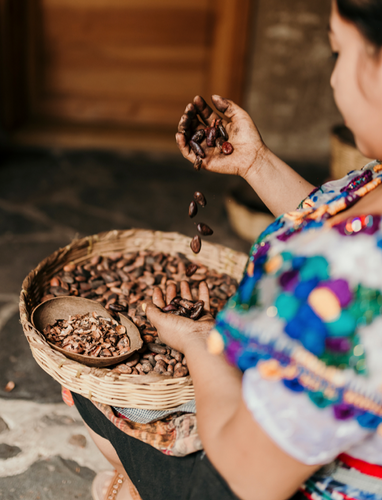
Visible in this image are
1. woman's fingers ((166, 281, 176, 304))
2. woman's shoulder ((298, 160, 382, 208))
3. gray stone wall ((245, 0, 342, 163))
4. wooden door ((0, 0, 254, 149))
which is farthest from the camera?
wooden door ((0, 0, 254, 149))

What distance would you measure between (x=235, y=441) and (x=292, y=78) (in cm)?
362

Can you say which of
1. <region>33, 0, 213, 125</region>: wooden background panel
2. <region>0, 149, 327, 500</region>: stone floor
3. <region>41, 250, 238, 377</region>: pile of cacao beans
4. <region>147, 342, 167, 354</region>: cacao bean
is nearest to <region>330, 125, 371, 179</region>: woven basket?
<region>0, 149, 327, 500</region>: stone floor

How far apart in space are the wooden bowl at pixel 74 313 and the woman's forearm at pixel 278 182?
0.50 m

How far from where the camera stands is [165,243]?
1.55 meters

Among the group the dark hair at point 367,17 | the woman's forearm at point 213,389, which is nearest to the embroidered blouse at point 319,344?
the woman's forearm at point 213,389

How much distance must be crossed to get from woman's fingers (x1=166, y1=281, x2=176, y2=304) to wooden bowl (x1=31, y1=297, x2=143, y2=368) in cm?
13

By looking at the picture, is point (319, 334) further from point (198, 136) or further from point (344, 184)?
point (198, 136)

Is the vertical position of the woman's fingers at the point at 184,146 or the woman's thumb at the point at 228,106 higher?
the woman's thumb at the point at 228,106

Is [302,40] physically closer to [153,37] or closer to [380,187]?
[153,37]

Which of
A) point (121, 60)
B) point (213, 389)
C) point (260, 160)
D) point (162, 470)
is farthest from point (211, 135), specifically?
point (121, 60)

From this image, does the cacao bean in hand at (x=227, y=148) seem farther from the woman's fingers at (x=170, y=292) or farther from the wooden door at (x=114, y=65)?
the wooden door at (x=114, y=65)

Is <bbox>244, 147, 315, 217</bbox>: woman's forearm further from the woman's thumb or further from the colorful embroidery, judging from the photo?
the colorful embroidery

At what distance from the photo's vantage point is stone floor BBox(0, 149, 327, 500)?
1376 millimetres

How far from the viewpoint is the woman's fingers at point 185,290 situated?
126 cm
